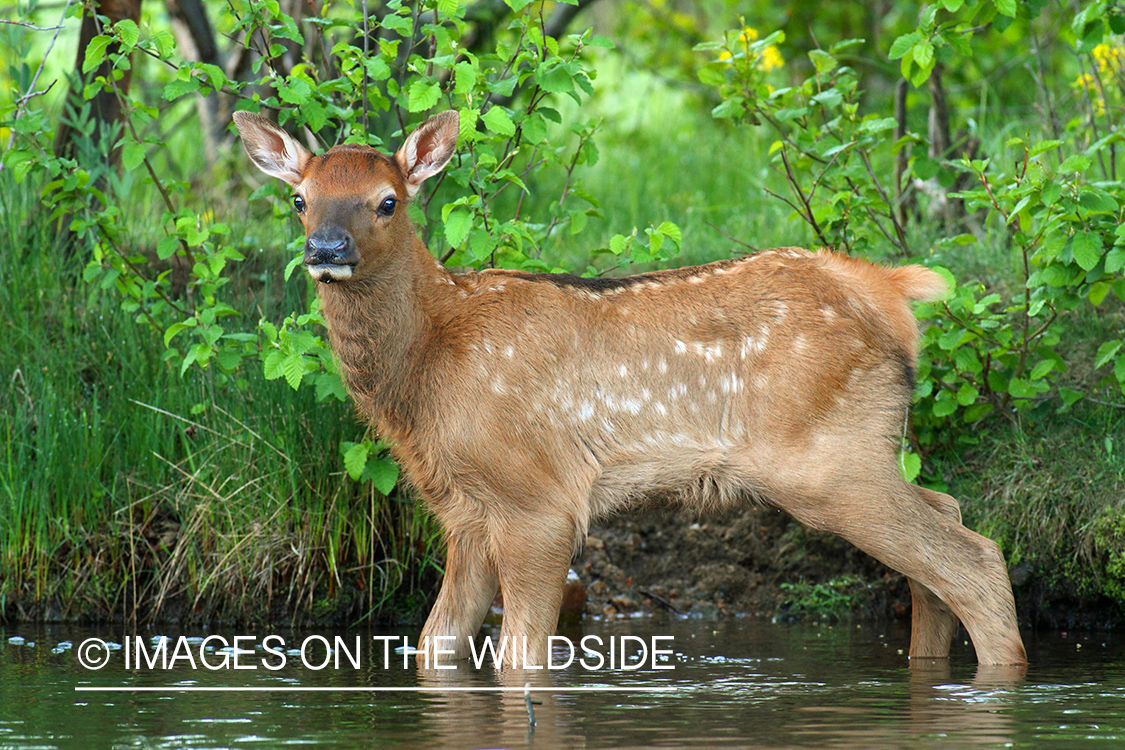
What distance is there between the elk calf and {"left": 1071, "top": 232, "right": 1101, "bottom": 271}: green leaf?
0.74m

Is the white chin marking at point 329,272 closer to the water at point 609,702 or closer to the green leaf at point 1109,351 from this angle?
the water at point 609,702

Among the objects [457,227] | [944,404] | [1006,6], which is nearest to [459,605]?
[457,227]

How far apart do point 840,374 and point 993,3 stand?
89.4 inches

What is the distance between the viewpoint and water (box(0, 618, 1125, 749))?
4.53 m

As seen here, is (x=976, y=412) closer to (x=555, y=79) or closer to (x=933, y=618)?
(x=933, y=618)

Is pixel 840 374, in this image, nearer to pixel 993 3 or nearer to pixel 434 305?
pixel 434 305

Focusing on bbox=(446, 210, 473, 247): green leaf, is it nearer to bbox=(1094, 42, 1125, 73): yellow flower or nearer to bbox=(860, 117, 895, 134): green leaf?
bbox=(860, 117, 895, 134): green leaf

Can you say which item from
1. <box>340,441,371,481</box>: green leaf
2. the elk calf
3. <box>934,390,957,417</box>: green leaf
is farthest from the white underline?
<box>934,390,957,417</box>: green leaf

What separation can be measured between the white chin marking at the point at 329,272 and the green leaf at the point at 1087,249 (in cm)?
338

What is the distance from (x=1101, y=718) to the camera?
4789 millimetres

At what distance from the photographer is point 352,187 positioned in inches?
232

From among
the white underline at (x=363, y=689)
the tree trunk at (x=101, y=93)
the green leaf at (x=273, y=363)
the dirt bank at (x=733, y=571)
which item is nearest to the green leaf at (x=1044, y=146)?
the dirt bank at (x=733, y=571)

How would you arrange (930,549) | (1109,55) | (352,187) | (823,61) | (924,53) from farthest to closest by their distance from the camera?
(1109,55), (823,61), (924,53), (930,549), (352,187)

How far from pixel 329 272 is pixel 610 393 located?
136cm
